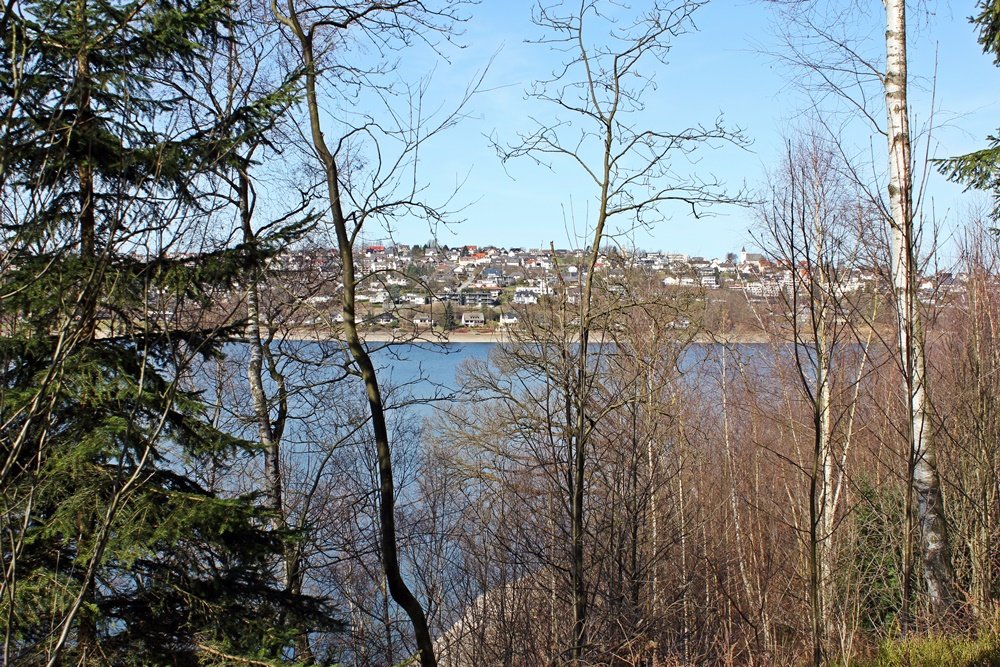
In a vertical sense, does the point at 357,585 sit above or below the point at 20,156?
below

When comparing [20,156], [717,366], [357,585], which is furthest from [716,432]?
[20,156]

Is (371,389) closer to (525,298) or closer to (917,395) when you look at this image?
(917,395)

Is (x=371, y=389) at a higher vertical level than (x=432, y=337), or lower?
lower

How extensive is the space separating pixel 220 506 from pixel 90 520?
62 cm

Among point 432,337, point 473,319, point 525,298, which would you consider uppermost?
point 525,298

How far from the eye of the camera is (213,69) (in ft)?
26.3

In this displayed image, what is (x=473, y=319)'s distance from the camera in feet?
30.2

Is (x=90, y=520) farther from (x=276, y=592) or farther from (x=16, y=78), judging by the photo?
(x=16, y=78)

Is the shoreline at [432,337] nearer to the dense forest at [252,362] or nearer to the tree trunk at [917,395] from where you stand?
the dense forest at [252,362]

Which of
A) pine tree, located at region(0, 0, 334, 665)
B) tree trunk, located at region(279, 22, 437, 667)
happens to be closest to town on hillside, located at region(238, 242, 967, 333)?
tree trunk, located at region(279, 22, 437, 667)

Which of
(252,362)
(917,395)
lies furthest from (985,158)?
(252,362)

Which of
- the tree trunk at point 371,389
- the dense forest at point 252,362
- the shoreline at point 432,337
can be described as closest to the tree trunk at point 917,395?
the dense forest at point 252,362

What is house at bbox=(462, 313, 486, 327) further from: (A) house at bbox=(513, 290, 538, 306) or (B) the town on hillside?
(A) house at bbox=(513, 290, 538, 306)

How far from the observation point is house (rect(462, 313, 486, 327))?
827 centimetres
